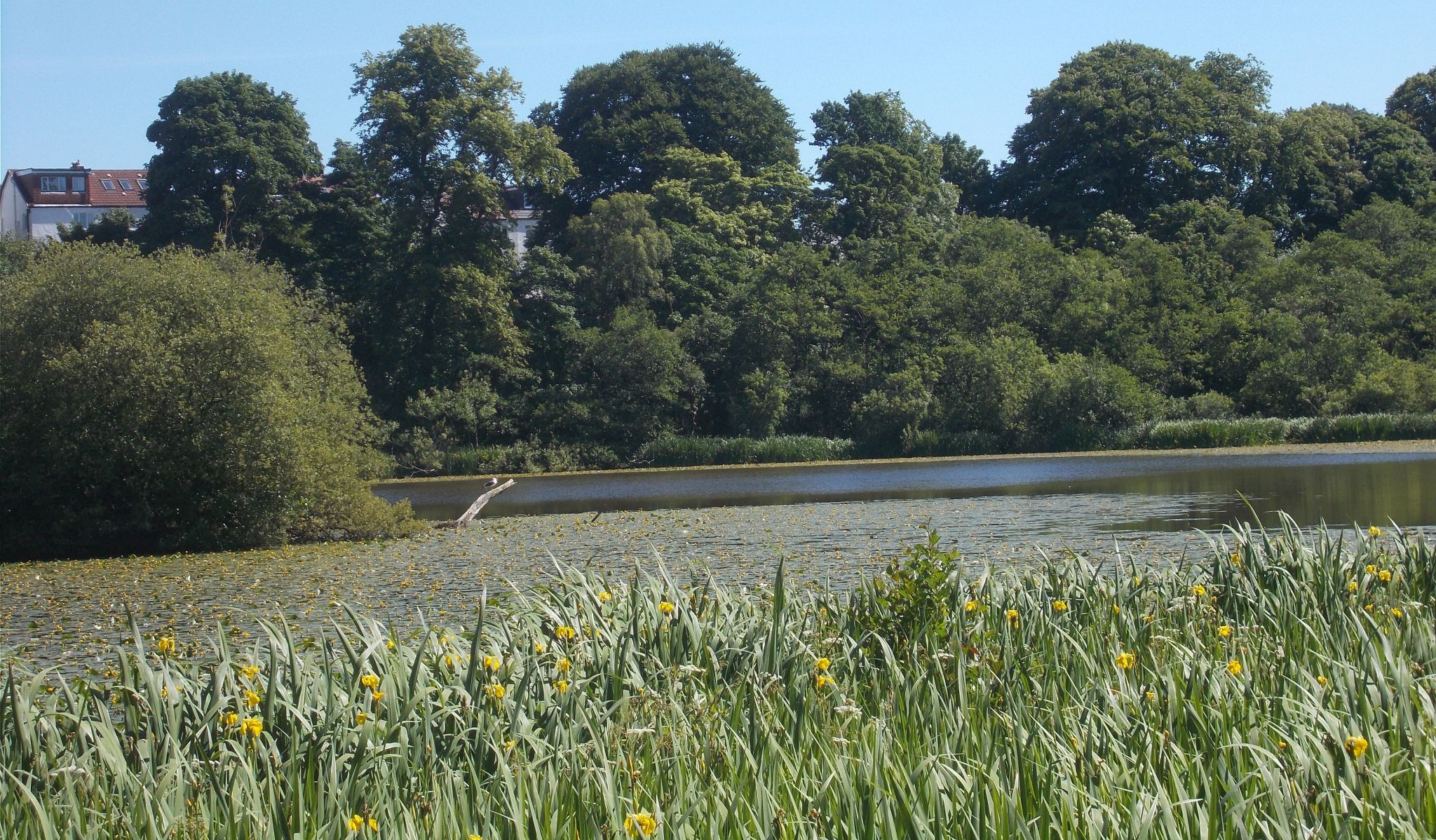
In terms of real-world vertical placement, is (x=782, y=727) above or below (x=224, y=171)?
below

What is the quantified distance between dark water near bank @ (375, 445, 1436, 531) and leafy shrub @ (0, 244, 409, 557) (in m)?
6.22

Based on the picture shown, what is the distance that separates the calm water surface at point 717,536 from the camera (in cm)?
1262

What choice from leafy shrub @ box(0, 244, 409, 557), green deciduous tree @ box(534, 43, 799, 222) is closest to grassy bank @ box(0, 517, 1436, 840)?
leafy shrub @ box(0, 244, 409, 557)

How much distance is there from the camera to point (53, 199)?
74000mm

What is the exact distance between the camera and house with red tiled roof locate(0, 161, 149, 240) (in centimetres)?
7369

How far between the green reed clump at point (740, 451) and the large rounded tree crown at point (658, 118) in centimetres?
1656

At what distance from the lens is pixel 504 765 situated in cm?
403

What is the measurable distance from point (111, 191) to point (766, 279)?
1879 inches

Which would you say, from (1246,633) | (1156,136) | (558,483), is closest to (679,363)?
(558,483)

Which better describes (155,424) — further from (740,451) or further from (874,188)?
(874,188)

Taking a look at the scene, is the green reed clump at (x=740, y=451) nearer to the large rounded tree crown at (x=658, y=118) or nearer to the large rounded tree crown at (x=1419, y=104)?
the large rounded tree crown at (x=658, y=118)

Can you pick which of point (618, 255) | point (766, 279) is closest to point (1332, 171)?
point (766, 279)

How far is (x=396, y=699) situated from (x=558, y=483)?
34.4m

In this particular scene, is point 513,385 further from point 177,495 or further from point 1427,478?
point 1427,478
